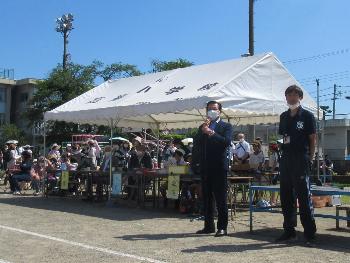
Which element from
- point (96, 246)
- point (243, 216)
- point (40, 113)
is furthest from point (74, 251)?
point (40, 113)

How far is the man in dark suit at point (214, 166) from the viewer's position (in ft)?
26.7

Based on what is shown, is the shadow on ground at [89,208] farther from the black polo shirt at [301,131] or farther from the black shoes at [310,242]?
the black polo shirt at [301,131]

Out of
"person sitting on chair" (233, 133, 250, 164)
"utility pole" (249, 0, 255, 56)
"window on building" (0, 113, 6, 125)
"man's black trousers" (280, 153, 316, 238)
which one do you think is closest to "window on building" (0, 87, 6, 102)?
"window on building" (0, 113, 6, 125)

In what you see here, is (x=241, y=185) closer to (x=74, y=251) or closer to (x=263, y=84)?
(x=263, y=84)

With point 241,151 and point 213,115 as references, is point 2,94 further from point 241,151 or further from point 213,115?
point 213,115

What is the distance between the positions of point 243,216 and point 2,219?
4.72 m

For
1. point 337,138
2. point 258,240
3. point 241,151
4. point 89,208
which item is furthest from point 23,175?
point 337,138

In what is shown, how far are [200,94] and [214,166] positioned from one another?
3.44 meters

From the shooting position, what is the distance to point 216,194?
820 centimetres

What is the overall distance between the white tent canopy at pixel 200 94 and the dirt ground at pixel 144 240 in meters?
2.32

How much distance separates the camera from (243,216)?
11.0 meters

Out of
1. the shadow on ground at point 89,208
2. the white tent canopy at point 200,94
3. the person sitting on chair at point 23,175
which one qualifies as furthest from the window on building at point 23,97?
the white tent canopy at point 200,94

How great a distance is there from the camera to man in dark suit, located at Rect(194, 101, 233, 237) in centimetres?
813

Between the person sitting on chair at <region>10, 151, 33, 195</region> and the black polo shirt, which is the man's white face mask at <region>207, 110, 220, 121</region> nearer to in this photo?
the black polo shirt
